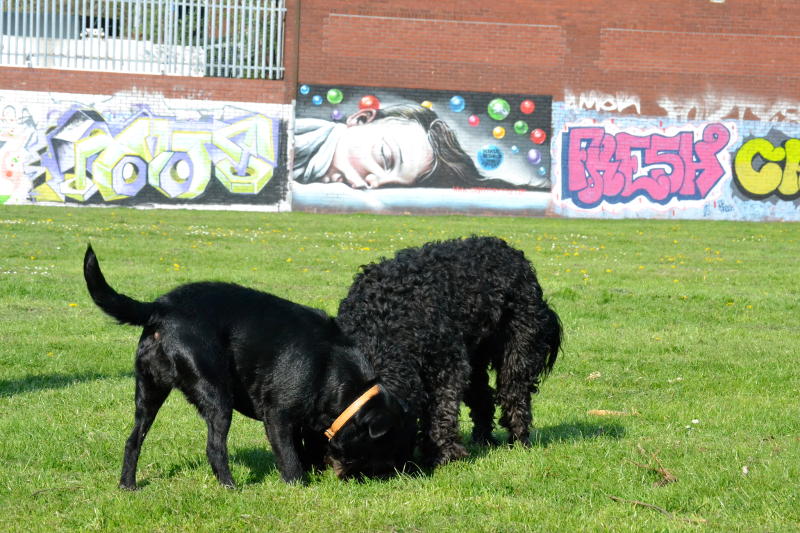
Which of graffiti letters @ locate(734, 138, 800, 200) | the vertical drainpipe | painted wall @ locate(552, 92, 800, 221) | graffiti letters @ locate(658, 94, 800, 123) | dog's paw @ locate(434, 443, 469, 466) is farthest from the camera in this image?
graffiti letters @ locate(734, 138, 800, 200)

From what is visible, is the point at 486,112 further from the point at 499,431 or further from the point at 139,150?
the point at 499,431

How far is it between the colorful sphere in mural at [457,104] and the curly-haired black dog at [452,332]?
22.4 meters

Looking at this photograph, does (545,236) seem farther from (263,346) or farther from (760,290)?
(263,346)

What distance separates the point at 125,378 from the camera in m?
7.96

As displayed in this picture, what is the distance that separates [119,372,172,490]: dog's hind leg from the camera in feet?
17.0

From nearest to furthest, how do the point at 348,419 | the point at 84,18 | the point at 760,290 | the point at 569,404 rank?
1. the point at 348,419
2. the point at 569,404
3. the point at 760,290
4. the point at 84,18

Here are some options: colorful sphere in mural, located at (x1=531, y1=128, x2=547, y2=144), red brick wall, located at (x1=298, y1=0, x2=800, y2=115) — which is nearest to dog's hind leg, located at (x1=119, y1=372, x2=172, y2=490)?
red brick wall, located at (x1=298, y1=0, x2=800, y2=115)

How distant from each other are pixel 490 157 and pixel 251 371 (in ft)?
78.6

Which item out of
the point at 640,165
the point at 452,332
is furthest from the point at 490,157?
the point at 452,332

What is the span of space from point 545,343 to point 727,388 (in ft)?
7.80

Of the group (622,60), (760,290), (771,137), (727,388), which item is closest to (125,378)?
(727,388)

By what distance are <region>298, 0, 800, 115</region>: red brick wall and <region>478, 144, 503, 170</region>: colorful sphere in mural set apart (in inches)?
70.8

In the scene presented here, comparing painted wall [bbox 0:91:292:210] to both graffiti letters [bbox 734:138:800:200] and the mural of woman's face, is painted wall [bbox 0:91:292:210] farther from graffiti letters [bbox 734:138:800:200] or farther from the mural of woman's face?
graffiti letters [bbox 734:138:800:200]

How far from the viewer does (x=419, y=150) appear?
1119 inches
